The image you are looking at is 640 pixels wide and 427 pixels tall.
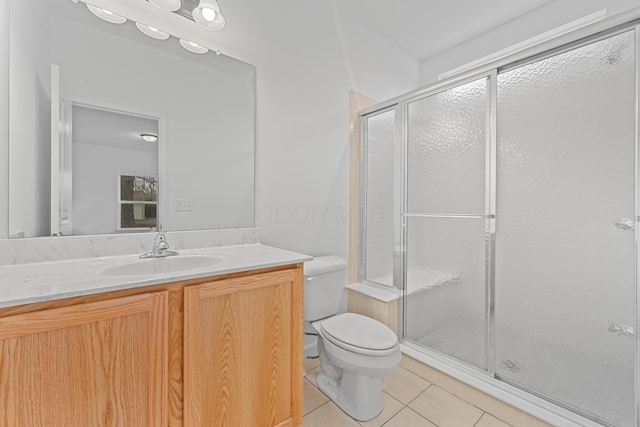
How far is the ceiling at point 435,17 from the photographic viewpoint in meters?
2.07

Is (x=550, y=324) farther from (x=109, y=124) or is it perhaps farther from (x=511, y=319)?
(x=109, y=124)

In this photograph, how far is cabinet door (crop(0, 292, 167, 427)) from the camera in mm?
671

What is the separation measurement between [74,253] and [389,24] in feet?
8.83

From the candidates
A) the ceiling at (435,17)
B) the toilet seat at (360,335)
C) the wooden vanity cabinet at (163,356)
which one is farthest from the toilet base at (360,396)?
the ceiling at (435,17)

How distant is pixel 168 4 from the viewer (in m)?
1.34

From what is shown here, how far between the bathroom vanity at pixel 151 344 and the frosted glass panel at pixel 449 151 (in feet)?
3.62

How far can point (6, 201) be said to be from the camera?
1.02m

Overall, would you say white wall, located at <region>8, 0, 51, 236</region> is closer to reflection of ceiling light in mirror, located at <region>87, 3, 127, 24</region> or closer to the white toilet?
reflection of ceiling light in mirror, located at <region>87, 3, 127, 24</region>

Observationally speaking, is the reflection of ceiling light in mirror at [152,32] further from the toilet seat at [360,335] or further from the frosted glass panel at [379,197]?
the toilet seat at [360,335]

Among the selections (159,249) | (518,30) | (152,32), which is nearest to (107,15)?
(152,32)

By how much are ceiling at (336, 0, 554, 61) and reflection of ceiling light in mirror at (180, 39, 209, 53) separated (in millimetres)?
1255

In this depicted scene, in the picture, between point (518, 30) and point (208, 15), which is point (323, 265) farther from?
point (518, 30)

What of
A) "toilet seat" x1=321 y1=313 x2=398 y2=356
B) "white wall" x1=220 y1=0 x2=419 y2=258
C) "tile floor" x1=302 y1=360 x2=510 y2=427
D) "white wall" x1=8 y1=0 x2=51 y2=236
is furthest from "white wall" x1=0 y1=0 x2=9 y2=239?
"tile floor" x1=302 y1=360 x2=510 y2=427

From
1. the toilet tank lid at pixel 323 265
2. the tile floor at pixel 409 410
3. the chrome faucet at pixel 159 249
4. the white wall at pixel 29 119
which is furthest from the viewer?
the toilet tank lid at pixel 323 265
